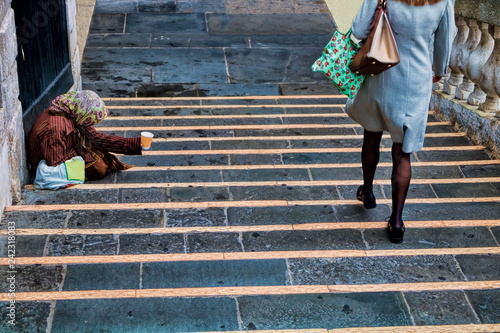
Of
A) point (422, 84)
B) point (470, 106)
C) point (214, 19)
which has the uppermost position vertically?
point (422, 84)

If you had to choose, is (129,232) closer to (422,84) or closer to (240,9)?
(422,84)

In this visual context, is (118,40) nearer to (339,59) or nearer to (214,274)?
(339,59)

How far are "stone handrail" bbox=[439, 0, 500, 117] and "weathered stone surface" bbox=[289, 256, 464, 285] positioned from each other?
7.84 feet

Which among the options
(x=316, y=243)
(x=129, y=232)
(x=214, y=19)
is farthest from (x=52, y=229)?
(x=214, y=19)

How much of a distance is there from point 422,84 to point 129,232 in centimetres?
193

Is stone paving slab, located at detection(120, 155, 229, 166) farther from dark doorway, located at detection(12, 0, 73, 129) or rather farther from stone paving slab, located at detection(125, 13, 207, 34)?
stone paving slab, located at detection(125, 13, 207, 34)

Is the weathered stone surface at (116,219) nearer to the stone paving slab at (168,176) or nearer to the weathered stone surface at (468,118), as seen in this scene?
the stone paving slab at (168,176)

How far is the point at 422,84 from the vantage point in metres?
4.22

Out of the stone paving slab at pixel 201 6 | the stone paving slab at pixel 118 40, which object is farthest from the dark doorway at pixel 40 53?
the stone paving slab at pixel 201 6

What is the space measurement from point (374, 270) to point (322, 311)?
557 mm

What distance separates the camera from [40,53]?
20.4 ft

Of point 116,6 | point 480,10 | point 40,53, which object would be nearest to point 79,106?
point 40,53

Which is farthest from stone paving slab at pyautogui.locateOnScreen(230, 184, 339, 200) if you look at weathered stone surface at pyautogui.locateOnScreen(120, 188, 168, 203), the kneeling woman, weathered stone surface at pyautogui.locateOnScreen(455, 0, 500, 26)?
weathered stone surface at pyautogui.locateOnScreen(455, 0, 500, 26)

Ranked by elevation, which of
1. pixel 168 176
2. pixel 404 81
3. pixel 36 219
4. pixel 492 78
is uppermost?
pixel 404 81
